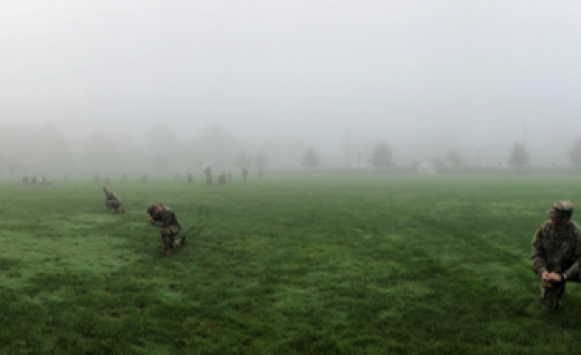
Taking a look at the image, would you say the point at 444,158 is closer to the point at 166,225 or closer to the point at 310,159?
the point at 310,159

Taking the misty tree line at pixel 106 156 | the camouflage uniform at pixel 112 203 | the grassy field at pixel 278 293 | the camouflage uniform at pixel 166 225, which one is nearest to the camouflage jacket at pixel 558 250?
the grassy field at pixel 278 293

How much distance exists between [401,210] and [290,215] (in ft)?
22.3

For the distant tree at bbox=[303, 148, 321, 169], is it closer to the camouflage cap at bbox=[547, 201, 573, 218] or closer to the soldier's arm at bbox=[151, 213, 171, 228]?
the soldier's arm at bbox=[151, 213, 171, 228]

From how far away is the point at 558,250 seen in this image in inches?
273

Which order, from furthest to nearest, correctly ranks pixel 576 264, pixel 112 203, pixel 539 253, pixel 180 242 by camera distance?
pixel 112 203 → pixel 180 242 → pixel 539 253 → pixel 576 264

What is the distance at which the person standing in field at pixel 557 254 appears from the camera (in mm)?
6605

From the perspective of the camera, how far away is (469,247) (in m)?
12.3

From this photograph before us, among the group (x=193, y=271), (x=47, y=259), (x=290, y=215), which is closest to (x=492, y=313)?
(x=193, y=271)

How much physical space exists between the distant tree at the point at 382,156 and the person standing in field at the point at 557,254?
120 meters

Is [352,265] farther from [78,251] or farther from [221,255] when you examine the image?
[78,251]

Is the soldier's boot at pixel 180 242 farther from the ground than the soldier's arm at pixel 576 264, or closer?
closer

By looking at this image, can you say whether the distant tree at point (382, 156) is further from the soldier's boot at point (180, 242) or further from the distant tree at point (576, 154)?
the soldier's boot at point (180, 242)

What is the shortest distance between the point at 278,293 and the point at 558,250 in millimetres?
5511

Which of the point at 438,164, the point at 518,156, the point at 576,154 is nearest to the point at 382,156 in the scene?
the point at 438,164
